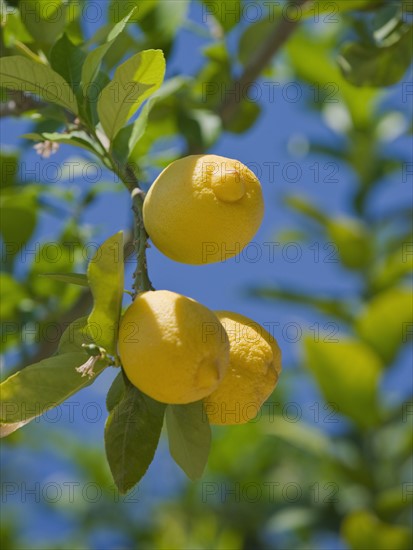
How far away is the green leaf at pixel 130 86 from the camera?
0.73 meters

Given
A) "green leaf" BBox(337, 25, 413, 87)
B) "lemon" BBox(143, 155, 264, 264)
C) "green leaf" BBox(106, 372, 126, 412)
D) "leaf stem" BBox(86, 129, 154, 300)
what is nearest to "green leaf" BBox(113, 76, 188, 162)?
"leaf stem" BBox(86, 129, 154, 300)

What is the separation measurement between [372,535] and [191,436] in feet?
4.25

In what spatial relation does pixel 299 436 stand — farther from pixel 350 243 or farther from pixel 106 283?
pixel 106 283

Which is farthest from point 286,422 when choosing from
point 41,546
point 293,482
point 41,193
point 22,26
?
point 22,26

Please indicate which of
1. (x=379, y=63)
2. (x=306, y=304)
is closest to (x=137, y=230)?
(x=379, y=63)

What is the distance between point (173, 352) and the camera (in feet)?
2.12

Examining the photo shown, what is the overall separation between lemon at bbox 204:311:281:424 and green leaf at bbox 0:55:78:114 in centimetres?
29

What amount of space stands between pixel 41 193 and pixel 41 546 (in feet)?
4.64

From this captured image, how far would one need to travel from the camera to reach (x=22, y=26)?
1085 mm

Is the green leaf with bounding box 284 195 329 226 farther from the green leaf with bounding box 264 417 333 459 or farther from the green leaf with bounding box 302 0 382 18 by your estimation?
the green leaf with bounding box 302 0 382 18

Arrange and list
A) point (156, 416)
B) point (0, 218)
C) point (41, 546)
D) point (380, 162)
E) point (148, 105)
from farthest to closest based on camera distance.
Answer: point (380, 162), point (41, 546), point (0, 218), point (148, 105), point (156, 416)

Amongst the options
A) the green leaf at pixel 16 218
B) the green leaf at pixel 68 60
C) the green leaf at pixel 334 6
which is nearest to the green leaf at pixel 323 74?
the green leaf at pixel 334 6

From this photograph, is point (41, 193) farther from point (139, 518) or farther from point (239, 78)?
point (139, 518)

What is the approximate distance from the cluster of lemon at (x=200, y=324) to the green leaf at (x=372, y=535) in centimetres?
124
